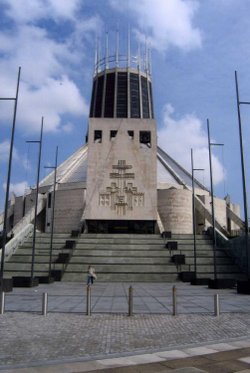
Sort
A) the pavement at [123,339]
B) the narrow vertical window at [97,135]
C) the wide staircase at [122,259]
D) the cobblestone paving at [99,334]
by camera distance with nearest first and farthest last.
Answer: the pavement at [123,339], the cobblestone paving at [99,334], the wide staircase at [122,259], the narrow vertical window at [97,135]

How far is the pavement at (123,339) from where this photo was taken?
6.28m

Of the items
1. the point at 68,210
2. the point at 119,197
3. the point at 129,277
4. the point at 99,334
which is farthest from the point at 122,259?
the point at 68,210

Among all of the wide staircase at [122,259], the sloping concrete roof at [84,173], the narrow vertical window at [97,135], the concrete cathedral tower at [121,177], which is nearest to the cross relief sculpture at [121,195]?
the concrete cathedral tower at [121,177]

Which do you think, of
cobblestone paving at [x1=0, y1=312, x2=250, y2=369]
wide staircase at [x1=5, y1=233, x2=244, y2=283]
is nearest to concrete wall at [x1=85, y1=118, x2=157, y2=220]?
wide staircase at [x1=5, y1=233, x2=244, y2=283]

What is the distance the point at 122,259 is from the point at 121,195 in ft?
46.3

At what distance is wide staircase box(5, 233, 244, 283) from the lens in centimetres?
2628

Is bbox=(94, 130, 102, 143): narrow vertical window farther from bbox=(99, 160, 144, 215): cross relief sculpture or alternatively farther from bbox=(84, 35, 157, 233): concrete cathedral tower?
bbox=(99, 160, 144, 215): cross relief sculpture

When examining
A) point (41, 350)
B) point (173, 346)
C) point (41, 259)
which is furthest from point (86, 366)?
point (41, 259)

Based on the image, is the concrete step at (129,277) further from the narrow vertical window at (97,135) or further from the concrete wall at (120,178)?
the narrow vertical window at (97,135)

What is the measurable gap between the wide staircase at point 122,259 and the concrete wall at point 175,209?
14078 mm

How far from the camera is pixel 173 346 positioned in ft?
25.1

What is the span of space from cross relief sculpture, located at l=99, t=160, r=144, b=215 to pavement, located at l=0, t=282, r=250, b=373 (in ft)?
94.1

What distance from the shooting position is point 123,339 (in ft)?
26.9

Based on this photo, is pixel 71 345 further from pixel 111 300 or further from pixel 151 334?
pixel 111 300
